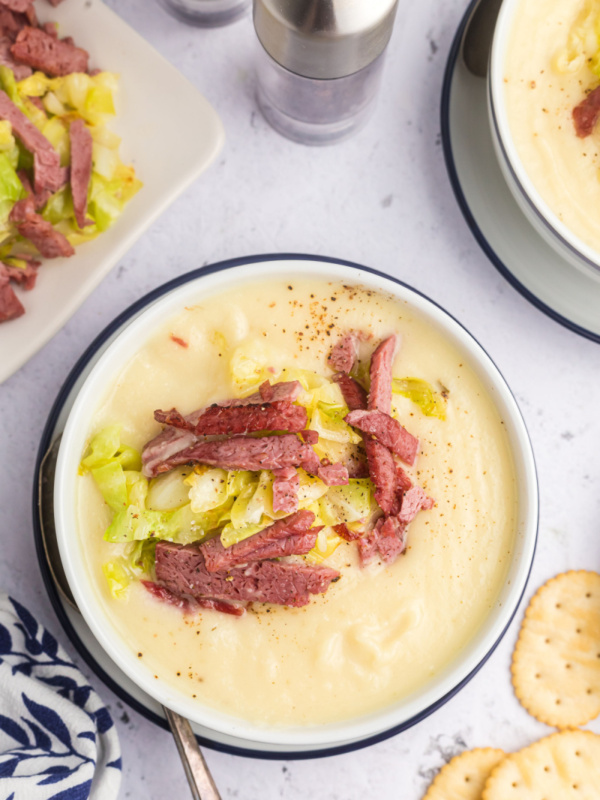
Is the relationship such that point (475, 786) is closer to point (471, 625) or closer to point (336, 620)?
point (471, 625)

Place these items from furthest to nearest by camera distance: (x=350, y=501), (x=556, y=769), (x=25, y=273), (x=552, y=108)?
(x=556, y=769) → (x=25, y=273) → (x=552, y=108) → (x=350, y=501)

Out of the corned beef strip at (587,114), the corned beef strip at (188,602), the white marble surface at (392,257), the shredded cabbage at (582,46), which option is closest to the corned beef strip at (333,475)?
the corned beef strip at (188,602)

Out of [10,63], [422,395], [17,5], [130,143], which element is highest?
[17,5]

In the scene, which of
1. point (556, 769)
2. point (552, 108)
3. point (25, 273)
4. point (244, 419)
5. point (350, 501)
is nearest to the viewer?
point (244, 419)

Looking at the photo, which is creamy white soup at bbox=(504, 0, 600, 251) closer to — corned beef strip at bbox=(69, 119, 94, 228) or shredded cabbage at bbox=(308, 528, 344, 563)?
shredded cabbage at bbox=(308, 528, 344, 563)

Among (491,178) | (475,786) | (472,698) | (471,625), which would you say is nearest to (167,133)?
(491,178)

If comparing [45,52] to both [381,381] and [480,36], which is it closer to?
[480,36]

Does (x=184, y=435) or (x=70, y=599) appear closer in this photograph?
(x=184, y=435)

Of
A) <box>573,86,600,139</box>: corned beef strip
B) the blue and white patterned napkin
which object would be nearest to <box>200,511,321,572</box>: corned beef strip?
the blue and white patterned napkin

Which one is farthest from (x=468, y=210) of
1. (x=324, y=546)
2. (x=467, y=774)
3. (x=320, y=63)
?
(x=467, y=774)
